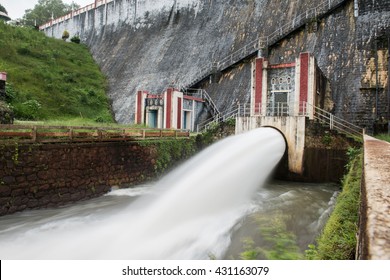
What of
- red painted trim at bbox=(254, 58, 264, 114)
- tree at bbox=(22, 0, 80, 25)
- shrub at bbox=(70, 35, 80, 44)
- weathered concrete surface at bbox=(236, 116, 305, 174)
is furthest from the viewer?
tree at bbox=(22, 0, 80, 25)

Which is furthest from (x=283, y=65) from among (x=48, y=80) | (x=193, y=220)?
(x=48, y=80)

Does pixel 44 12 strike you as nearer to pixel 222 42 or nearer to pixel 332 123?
pixel 222 42

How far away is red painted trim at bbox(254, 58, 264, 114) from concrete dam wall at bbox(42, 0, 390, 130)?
10.1ft

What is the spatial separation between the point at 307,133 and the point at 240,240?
7384mm

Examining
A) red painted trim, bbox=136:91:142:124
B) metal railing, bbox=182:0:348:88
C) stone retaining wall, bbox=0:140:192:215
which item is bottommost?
stone retaining wall, bbox=0:140:192:215

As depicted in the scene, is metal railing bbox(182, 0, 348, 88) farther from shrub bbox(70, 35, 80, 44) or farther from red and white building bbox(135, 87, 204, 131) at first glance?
shrub bbox(70, 35, 80, 44)

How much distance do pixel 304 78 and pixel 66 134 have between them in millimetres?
10136

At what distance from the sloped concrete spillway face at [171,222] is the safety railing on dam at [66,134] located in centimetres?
212

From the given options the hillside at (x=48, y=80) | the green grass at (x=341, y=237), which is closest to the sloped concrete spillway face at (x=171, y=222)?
the green grass at (x=341, y=237)

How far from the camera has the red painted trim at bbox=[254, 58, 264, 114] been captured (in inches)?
560

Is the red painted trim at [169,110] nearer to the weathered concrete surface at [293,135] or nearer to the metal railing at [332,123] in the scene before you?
the weathered concrete surface at [293,135]

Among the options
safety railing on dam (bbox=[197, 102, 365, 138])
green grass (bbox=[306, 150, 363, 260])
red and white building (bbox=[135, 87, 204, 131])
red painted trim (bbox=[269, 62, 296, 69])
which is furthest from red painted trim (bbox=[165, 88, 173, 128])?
green grass (bbox=[306, 150, 363, 260])

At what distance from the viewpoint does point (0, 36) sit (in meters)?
26.4
